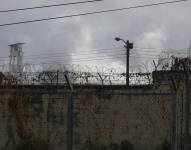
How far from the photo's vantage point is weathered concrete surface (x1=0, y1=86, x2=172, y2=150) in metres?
15.9

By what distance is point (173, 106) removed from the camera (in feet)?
49.8

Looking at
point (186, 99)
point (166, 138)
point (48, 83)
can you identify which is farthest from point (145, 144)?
point (48, 83)

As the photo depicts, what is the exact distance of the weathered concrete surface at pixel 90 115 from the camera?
52.1 ft

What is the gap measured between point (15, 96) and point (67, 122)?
7.08 feet

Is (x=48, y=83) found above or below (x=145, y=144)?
above

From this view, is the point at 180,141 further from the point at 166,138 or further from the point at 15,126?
the point at 15,126

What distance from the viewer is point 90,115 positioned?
16469 millimetres

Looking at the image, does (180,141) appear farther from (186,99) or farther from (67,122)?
(67,122)

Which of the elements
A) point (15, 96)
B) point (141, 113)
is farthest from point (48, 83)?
point (141, 113)

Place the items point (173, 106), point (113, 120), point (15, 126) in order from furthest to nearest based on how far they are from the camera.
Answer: point (15, 126) → point (113, 120) → point (173, 106)

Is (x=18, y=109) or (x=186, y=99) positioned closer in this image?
(x=186, y=99)

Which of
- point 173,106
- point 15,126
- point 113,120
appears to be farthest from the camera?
point 15,126

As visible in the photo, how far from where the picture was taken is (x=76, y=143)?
16.5m

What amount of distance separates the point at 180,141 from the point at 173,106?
3.67 feet
